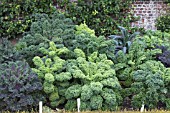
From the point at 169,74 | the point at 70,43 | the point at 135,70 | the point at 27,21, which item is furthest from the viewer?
the point at 27,21

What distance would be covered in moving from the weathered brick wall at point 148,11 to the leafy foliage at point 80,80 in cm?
224

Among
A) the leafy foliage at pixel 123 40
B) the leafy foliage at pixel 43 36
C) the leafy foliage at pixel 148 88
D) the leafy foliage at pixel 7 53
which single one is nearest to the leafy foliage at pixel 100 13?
the leafy foliage at pixel 123 40

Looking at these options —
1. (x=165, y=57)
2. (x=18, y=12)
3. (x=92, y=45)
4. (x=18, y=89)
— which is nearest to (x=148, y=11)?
(x=165, y=57)

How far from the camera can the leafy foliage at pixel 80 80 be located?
444 cm

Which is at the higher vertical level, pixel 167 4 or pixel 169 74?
pixel 167 4

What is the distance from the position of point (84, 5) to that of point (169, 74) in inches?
108

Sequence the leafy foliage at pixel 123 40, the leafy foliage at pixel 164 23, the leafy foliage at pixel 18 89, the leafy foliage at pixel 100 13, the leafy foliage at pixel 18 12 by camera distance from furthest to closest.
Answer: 1. the leafy foliage at pixel 164 23
2. the leafy foliage at pixel 100 13
3. the leafy foliage at pixel 18 12
4. the leafy foliage at pixel 123 40
5. the leafy foliage at pixel 18 89

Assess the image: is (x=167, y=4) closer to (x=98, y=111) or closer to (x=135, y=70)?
(x=135, y=70)

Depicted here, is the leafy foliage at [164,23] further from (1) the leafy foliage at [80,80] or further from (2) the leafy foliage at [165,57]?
(1) the leafy foliage at [80,80]

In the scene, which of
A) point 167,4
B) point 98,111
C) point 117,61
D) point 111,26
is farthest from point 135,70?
point 167,4

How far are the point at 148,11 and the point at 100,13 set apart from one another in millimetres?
1113

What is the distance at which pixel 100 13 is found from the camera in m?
6.68

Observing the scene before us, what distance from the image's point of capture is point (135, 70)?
5.06m

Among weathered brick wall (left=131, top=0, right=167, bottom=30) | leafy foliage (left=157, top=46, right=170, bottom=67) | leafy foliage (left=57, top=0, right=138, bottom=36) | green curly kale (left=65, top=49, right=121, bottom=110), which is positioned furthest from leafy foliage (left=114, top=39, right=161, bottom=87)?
weathered brick wall (left=131, top=0, right=167, bottom=30)
